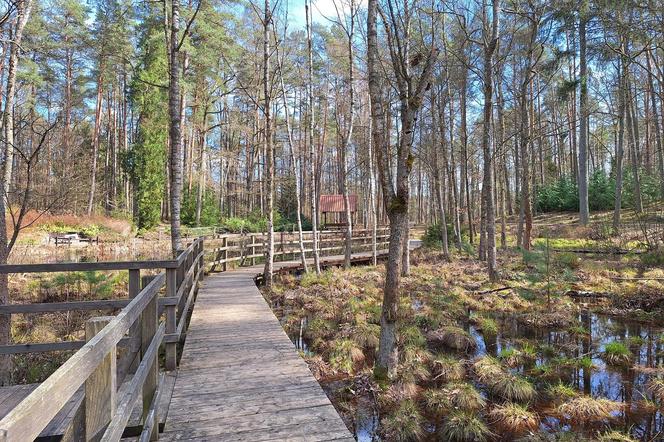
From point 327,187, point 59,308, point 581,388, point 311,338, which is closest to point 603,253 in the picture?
point 581,388

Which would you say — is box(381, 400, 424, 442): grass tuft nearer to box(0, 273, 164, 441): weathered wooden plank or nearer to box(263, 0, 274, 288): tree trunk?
box(0, 273, 164, 441): weathered wooden plank

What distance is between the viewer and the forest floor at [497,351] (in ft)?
14.0

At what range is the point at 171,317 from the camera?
4195mm

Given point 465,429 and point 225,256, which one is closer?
point 465,429

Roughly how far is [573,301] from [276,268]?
8.94m

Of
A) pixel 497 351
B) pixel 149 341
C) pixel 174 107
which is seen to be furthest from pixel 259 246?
pixel 149 341

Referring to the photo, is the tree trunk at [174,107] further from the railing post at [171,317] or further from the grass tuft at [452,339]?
the grass tuft at [452,339]

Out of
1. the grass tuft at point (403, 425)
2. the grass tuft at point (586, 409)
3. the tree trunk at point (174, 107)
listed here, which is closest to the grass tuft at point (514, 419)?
the grass tuft at point (586, 409)

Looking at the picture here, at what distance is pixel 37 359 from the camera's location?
7.23 m

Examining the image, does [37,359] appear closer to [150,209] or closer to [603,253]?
[603,253]

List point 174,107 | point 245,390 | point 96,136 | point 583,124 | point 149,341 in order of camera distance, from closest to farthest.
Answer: point 149,341 → point 245,390 → point 174,107 → point 583,124 → point 96,136

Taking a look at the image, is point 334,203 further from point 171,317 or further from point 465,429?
point 465,429

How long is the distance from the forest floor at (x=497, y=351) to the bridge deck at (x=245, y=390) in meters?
0.81

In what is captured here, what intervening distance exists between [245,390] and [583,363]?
4.82 metres
